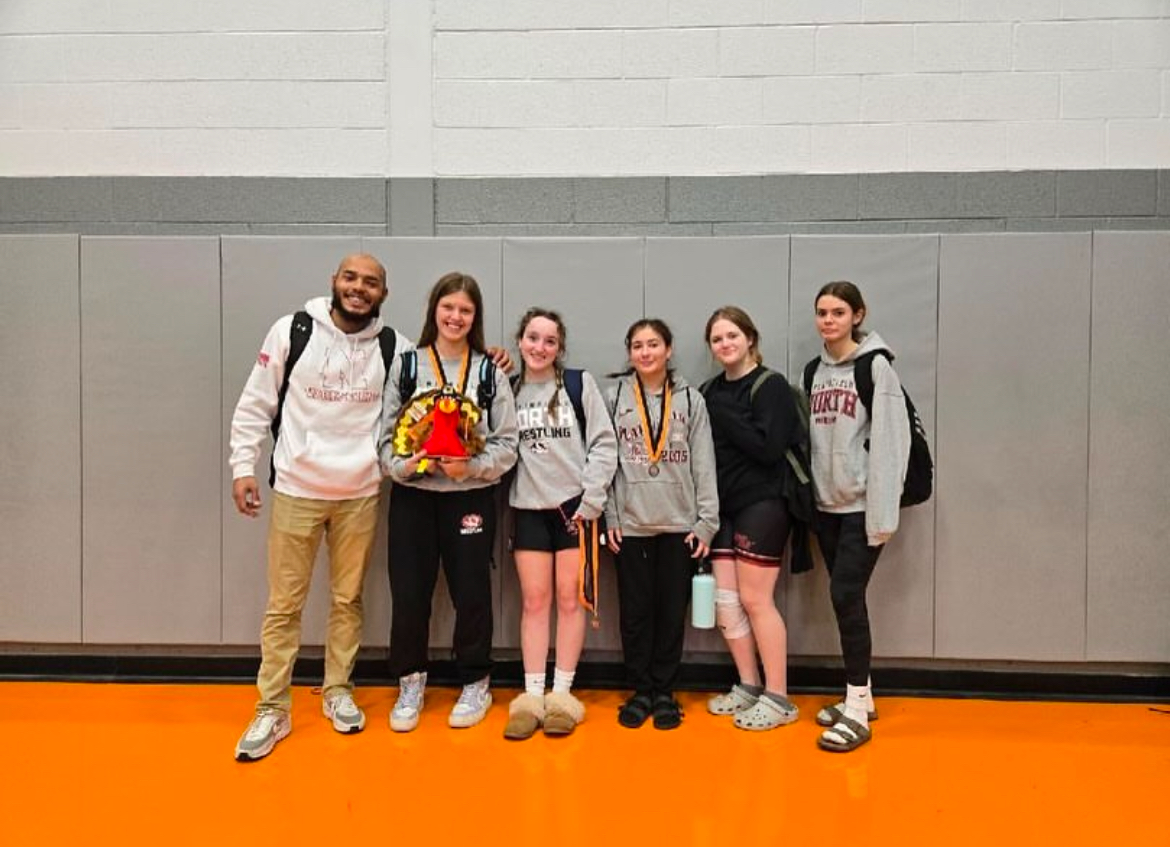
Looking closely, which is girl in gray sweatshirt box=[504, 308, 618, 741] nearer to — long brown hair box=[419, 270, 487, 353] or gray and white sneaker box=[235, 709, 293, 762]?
long brown hair box=[419, 270, 487, 353]

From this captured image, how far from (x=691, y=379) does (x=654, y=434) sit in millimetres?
405

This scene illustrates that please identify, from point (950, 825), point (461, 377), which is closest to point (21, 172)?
point (461, 377)

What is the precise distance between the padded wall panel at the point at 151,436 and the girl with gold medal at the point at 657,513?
5.85ft

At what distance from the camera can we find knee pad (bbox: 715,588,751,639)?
9.02ft

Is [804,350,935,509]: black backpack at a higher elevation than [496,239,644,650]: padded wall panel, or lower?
lower

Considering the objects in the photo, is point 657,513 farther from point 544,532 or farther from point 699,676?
point 699,676

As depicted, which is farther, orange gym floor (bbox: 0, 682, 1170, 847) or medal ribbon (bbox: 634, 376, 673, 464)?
medal ribbon (bbox: 634, 376, 673, 464)

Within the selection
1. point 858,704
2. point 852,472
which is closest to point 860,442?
point 852,472

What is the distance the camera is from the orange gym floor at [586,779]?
6.65 feet

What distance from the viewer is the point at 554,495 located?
269 cm

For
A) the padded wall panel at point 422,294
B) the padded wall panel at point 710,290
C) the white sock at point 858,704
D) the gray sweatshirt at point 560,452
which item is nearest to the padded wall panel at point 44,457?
the padded wall panel at point 422,294

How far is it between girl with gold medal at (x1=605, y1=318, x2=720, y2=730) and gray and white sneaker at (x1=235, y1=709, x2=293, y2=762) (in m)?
1.26

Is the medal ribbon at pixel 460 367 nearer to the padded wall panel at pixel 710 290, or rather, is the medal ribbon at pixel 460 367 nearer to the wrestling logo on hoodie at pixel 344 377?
the wrestling logo on hoodie at pixel 344 377

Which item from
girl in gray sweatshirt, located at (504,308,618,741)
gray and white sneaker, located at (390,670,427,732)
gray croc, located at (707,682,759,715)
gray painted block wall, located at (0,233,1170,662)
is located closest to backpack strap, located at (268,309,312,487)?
gray painted block wall, located at (0,233,1170,662)
